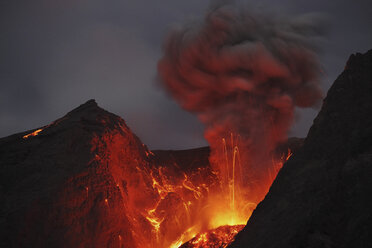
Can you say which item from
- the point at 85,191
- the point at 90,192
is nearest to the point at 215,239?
the point at 90,192

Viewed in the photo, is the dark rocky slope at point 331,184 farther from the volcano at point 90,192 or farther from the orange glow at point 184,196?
the orange glow at point 184,196

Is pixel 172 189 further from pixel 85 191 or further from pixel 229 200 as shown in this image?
pixel 85 191

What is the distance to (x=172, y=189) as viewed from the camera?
3053cm

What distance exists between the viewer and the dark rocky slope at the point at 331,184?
19.8 feet

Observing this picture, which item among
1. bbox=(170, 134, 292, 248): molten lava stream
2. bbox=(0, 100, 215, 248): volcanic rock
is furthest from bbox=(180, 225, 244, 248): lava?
bbox=(0, 100, 215, 248): volcanic rock

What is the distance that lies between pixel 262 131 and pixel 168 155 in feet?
50.3

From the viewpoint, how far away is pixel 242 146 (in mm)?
30688

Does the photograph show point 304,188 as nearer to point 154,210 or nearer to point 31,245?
point 31,245

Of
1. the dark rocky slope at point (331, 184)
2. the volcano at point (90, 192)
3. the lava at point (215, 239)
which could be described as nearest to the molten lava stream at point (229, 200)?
the lava at point (215, 239)

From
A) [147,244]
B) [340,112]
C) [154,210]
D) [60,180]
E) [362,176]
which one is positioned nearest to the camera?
[362,176]

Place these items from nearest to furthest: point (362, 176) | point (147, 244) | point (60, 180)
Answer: point (362, 176) → point (60, 180) → point (147, 244)

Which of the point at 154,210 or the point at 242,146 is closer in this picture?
the point at 154,210

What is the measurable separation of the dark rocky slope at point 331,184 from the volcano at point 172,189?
3cm

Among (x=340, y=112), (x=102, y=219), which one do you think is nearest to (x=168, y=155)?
(x=102, y=219)
